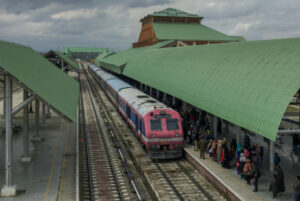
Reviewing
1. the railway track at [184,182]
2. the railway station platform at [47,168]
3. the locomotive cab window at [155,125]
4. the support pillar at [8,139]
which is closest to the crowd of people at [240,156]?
the railway track at [184,182]

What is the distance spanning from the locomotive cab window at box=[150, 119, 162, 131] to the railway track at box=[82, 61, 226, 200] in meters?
1.99

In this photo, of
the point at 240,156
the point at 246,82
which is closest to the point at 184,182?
the point at 240,156

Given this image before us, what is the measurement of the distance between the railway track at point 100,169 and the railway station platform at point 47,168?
2.15ft

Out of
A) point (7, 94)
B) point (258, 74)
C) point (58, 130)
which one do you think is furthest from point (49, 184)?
point (58, 130)

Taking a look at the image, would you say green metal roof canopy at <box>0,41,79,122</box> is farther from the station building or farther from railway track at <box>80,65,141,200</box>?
the station building

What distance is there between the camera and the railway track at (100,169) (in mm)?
15014

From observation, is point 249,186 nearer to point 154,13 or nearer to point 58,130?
point 58,130

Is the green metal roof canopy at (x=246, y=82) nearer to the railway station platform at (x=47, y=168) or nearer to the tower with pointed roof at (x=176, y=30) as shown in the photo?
the railway station platform at (x=47, y=168)

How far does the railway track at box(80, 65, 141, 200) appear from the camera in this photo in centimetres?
1501

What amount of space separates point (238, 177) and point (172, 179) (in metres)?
3.19

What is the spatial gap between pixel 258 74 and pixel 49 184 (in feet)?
37.0

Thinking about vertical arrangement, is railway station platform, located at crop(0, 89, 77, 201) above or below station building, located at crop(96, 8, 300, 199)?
below

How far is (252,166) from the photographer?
1469 centimetres

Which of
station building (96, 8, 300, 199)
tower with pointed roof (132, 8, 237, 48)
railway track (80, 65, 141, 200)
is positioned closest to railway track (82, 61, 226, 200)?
railway track (80, 65, 141, 200)
